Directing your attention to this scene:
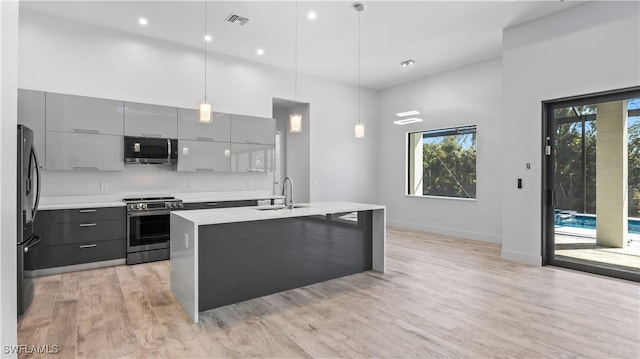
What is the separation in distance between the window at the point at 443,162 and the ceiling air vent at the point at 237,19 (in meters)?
4.38

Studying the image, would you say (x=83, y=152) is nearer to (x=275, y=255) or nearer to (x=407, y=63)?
(x=275, y=255)

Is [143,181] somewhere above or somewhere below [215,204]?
above

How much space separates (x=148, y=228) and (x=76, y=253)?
842 millimetres

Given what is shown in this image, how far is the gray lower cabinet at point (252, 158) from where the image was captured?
18.8 ft

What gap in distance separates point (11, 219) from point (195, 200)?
3.92 m

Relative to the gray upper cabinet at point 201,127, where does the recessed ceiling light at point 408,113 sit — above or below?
above

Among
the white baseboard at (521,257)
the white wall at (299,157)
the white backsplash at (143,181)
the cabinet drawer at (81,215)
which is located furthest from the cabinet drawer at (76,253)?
the white baseboard at (521,257)

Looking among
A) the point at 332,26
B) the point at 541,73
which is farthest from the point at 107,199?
the point at 541,73

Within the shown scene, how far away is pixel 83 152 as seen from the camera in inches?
175

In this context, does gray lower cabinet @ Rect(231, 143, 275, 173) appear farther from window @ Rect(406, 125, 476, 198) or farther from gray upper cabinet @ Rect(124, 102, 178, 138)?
window @ Rect(406, 125, 476, 198)

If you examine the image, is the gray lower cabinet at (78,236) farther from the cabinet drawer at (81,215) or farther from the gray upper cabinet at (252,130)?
the gray upper cabinet at (252,130)

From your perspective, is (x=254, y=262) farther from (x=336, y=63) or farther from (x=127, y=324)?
(x=336, y=63)

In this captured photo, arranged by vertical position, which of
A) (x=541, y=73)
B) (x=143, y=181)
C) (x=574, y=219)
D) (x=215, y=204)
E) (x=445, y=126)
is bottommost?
(x=574, y=219)

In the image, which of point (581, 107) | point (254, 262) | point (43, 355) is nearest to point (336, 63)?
point (581, 107)
